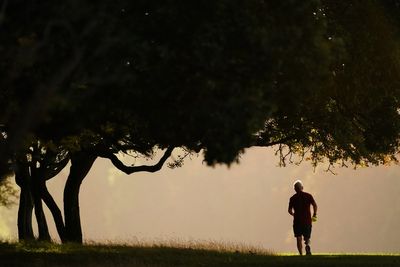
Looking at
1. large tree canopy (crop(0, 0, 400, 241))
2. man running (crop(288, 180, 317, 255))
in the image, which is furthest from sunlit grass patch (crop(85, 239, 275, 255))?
large tree canopy (crop(0, 0, 400, 241))

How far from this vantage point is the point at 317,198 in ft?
571

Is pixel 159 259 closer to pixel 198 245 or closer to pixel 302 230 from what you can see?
pixel 302 230

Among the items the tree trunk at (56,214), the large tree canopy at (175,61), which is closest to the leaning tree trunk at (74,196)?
the tree trunk at (56,214)

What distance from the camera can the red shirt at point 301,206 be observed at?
21656 millimetres

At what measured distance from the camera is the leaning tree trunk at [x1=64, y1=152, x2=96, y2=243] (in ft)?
92.6

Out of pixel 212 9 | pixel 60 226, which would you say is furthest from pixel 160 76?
pixel 60 226

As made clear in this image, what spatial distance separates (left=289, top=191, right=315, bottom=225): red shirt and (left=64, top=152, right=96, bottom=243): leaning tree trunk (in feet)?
31.0

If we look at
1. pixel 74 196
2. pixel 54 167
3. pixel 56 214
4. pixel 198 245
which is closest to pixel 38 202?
pixel 56 214

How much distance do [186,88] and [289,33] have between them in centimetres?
198

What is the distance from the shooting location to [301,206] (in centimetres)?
2173

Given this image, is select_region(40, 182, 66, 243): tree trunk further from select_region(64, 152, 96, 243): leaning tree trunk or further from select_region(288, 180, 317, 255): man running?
select_region(288, 180, 317, 255): man running

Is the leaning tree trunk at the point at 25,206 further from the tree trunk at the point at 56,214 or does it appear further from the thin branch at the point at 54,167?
the tree trunk at the point at 56,214

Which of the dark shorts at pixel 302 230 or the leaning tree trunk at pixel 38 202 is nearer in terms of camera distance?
the dark shorts at pixel 302 230

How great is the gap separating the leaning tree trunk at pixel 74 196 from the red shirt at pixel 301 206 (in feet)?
31.0
